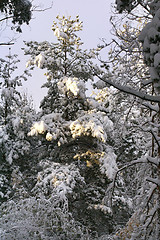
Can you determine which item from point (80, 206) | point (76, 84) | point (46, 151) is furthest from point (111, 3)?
point (80, 206)

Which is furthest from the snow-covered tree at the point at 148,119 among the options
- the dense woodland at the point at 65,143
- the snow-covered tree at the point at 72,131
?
the snow-covered tree at the point at 72,131

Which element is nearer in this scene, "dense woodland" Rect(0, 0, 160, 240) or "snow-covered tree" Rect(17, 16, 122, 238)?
"dense woodland" Rect(0, 0, 160, 240)

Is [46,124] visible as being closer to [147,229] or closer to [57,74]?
[57,74]

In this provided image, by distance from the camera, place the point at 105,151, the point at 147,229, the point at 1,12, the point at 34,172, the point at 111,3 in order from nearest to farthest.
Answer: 1. the point at 147,229
2. the point at 111,3
3. the point at 1,12
4. the point at 105,151
5. the point at 34,172

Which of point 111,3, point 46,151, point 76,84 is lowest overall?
point 46,151

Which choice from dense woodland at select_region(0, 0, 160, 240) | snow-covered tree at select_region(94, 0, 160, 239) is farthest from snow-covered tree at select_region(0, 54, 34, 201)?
snow-covered tree at select_region(94, 0, 160, 239)

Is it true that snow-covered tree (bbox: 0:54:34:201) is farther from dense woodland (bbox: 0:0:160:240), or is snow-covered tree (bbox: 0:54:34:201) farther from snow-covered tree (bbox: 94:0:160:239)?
snow-covered tree (bbox: 94:0:160:239)

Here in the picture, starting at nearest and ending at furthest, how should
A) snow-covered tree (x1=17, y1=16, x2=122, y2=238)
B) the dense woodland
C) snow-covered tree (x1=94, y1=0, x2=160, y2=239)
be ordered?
snow-covered tree (x1=94, y1=0, x2=160, y2=239) → the dense woodland → snow-covered tree (x1=17, y1=16, x2=122, y2=238)

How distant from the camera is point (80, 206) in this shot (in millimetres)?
9820

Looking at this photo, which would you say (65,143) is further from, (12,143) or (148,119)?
(148,119)

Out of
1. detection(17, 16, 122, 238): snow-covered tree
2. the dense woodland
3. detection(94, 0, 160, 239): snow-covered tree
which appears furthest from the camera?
detection(17, 16, 122, 238): snow-covered tree

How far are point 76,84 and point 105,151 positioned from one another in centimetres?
290

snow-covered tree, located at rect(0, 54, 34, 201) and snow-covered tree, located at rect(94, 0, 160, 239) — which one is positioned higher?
snow-covered tree, located at rect(0, 54, 34, 201)

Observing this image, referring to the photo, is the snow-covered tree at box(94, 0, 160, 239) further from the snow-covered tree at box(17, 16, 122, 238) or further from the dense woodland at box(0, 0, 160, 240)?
the snow-covered tree at box(17, 16, 122, 238)
